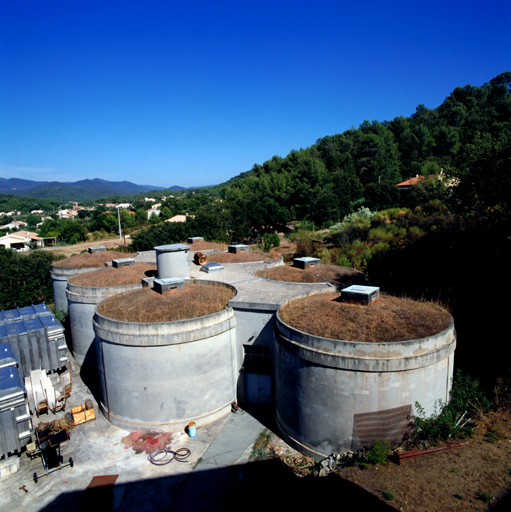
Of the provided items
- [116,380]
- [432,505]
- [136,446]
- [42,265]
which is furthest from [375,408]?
[42,265]

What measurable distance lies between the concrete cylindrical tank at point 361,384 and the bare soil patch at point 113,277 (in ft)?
44.0

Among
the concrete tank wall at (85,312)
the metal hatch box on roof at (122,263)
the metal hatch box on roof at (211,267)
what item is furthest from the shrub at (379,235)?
the concrete tank wall at (85,312)

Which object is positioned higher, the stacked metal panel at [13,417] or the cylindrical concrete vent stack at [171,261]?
the cylindrical concrete vent stack at [171,261]

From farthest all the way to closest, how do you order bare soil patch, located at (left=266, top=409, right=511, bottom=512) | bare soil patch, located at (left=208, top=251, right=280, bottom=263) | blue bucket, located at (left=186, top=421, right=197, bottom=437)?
1. bare soil patch, located at (left=208, top=251, right=280, bottom=263)
2. blue bucket, located at (left=186, top=421, right=197, bottom=437)
3. bare soil patch, located at (left=266, top=409, right=511, bottom=512)

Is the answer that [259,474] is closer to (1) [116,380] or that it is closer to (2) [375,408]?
(2) [375,408]

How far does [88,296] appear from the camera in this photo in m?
21.4

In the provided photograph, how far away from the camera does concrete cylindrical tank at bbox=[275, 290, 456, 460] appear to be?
1169 centimetres

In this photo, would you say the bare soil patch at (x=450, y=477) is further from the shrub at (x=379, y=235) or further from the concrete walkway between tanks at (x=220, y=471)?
the shrub at (x=379, y=235)

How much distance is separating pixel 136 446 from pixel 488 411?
13565 millimetres

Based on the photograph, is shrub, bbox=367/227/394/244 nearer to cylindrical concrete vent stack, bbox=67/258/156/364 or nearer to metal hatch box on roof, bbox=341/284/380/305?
metal hatch box on roof, bbox=341/284/380/305

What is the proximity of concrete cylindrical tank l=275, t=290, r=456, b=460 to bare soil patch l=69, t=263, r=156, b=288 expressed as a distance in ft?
44.0

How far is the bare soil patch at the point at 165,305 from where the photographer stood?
1557cm

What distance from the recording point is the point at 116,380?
15547mm

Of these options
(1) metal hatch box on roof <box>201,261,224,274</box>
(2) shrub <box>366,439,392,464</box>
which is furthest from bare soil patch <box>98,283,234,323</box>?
(2) shrub <box>366,439,392,464</box>
